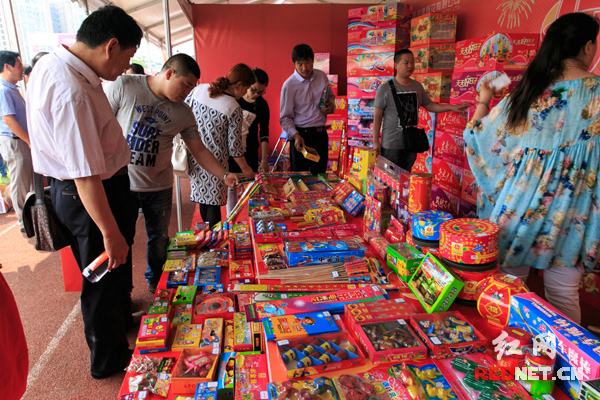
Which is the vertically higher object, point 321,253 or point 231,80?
point 231,80

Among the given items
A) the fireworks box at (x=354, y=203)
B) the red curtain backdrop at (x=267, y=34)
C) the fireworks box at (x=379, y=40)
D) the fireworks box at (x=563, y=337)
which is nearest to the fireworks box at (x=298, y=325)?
the fireworks box at (x=563, y=337)

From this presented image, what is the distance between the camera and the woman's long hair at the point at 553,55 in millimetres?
1610

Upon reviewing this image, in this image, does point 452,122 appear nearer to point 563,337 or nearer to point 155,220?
point 155,220

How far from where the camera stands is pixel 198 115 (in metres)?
2.81

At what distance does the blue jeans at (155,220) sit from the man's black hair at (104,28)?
1.04 metres

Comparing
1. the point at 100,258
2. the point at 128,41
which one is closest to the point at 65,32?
the point at 128,41

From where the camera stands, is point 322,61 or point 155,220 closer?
point 155,220

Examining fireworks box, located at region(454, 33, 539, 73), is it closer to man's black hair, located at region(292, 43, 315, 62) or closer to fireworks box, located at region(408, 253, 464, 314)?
man's black hair, located at region(292, 43, 315, 62)

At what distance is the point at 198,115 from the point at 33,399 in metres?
1.97

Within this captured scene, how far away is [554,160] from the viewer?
1.63 meters

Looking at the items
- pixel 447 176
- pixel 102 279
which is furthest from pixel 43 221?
pixel 447 176

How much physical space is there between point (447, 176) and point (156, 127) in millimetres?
3228

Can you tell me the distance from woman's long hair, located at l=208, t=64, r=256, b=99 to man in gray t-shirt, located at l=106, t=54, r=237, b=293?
45 centimetres

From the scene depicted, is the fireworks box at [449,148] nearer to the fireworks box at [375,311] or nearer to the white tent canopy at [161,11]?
the fireworks box at [375,311]
